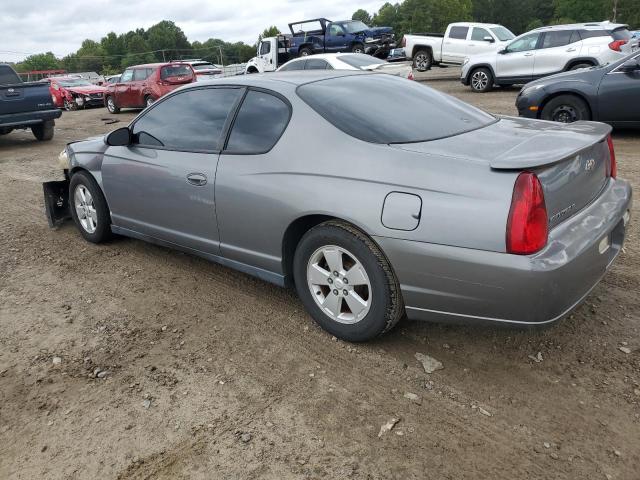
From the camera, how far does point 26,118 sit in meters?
11.8

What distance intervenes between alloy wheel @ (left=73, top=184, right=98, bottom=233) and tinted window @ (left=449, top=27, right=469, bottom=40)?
16101 millimetres

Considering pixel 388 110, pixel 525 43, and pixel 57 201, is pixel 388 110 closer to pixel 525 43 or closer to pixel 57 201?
pixel 57 201

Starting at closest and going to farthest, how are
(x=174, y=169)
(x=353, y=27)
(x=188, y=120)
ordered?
(x=174, y=169) < (x=188, y=120) < (x=353, y=27)

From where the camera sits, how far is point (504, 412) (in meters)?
2.68

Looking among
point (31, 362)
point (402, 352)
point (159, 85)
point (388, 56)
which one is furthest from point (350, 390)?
point (388, 56)

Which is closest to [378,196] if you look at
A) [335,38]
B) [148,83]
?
[148,83]

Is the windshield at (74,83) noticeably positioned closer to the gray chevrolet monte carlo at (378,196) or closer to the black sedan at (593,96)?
the black sedan at (593,96)

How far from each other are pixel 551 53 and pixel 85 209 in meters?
12.3

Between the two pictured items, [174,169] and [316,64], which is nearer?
[174,169]

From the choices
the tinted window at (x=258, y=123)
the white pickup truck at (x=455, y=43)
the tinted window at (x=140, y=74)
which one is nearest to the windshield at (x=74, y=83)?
the tinted window at (x=140, y=74)

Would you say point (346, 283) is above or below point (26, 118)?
below

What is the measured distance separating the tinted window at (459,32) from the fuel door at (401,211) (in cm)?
1734

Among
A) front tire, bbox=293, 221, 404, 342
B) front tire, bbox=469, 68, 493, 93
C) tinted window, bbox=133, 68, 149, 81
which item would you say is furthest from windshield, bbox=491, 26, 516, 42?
front tire, bbox=293, 221, 404, 342

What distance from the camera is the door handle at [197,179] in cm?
380
